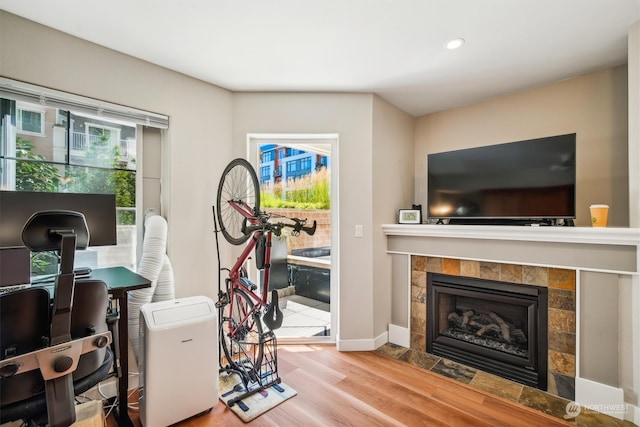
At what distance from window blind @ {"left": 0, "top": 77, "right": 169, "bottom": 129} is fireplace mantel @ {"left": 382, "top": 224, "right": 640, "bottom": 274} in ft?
7.70

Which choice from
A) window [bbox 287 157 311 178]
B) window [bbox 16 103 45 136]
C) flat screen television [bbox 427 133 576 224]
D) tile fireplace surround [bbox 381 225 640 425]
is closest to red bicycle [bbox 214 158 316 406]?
window [bbox 287 157 311 178]

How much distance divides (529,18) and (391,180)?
5.38 ft

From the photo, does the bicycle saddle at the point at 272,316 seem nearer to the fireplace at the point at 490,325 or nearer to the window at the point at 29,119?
the fireplace at the point at 490,325

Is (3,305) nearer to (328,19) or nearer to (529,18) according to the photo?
(328,19)

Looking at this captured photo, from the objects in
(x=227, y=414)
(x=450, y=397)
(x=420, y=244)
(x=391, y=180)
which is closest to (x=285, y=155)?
(x=391, y=180)

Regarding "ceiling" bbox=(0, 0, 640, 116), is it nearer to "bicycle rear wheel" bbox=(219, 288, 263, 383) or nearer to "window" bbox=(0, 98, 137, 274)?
"window" bbox=(0, 98, 137, 274)

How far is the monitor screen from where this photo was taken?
1571mm

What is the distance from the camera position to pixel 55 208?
1.70 m

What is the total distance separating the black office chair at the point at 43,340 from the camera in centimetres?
107

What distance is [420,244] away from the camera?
277 cm

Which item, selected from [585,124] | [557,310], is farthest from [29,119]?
[585,124]

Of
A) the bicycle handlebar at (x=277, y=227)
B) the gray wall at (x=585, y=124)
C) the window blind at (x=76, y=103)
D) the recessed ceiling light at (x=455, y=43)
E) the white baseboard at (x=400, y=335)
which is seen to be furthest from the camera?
the white baseboard at (x=400, y=335)

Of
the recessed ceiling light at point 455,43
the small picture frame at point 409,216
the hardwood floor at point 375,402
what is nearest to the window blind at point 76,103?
the hardwood floor at point 375,402

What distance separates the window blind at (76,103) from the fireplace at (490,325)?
2.90 m
